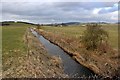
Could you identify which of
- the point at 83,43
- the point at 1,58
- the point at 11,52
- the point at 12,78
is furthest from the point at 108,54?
the point at 12,78

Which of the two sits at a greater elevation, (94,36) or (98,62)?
(94,36)

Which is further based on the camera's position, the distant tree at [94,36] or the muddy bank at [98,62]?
the distant tree at [94,36]

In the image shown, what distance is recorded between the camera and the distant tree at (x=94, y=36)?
42938 mm

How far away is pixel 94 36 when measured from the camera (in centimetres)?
4312

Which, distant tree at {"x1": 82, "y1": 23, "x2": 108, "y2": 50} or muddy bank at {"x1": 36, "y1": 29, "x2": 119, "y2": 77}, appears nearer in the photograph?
muddy bank at {"x1": 36, "y1": 29, "x2": 119, "y2": 77}

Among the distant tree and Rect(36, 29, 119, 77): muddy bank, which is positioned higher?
the distant tree

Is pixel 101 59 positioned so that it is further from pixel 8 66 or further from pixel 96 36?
pixel 8 66

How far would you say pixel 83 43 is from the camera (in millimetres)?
45938

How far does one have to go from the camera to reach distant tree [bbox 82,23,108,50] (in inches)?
1690

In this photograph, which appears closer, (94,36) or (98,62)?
(98,62)

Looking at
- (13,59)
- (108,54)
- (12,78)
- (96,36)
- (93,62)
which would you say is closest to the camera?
(12,78)

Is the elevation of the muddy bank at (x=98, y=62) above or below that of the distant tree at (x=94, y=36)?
below

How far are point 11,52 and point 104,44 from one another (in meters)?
19.1

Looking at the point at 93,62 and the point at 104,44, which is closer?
the point at 93,62
